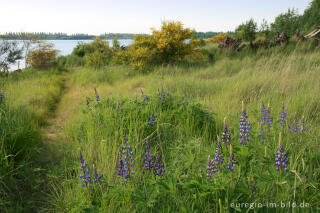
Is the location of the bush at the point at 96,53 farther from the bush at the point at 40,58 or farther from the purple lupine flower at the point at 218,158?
the purple lupine flower at the point at 218,158

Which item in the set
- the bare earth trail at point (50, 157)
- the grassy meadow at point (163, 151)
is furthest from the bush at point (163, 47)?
the bare earth trail at point (50, 157)

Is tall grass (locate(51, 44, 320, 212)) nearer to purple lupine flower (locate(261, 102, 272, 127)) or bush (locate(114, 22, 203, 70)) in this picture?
purple lupine flower (locate(261, 102, 272, 127))

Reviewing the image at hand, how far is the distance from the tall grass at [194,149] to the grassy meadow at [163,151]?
13mm

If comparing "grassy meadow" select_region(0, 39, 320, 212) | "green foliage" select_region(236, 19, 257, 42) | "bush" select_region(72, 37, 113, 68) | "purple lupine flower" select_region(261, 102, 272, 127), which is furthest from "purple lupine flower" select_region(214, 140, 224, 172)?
"green foliage" select_region(236, 19, 257, 42)

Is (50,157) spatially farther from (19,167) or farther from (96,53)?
(96,53)

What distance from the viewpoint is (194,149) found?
2961mm

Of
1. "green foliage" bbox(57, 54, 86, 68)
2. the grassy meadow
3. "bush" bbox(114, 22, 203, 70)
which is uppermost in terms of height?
"bush" bbox(114, 22, 203, 70)

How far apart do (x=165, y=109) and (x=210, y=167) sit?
2.75 meters

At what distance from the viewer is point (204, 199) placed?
1.97 m

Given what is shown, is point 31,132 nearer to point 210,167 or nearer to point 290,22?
point 210,167

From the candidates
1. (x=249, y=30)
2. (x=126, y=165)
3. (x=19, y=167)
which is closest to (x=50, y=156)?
(x=19, y=167)

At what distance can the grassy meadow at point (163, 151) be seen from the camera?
6.57ft

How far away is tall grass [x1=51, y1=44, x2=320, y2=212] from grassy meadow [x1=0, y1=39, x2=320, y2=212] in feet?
0.04

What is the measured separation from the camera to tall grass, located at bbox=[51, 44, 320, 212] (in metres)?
1.97
